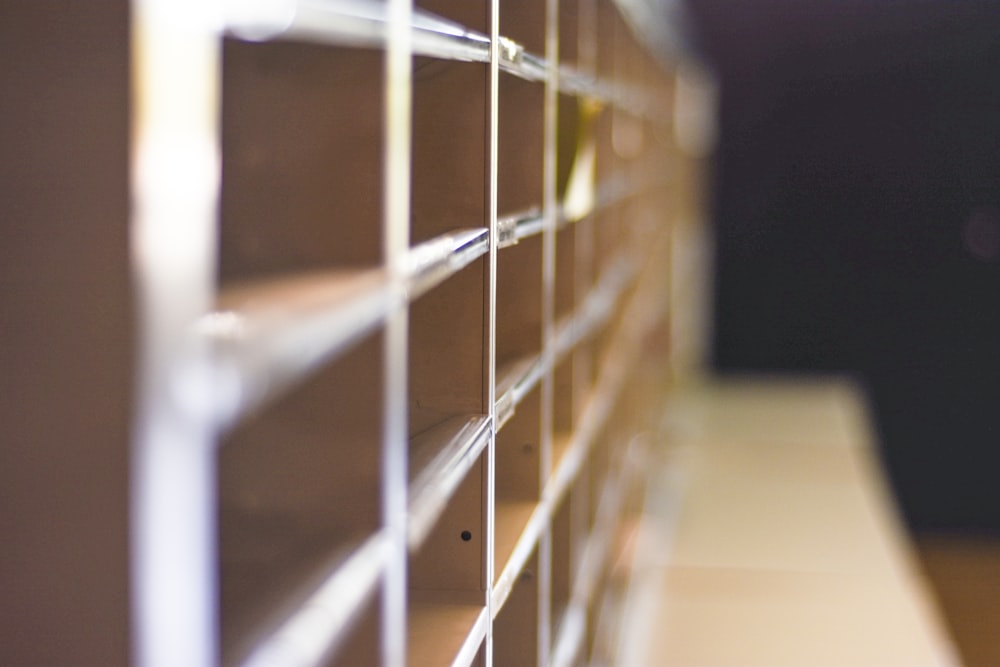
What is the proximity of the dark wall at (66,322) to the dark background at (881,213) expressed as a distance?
7.34m

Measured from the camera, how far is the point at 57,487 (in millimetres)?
801

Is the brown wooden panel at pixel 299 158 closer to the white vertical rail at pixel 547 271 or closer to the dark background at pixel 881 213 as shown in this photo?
the white vertical rail at pixel 547 271

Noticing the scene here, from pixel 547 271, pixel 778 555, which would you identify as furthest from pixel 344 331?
pixel 778 555

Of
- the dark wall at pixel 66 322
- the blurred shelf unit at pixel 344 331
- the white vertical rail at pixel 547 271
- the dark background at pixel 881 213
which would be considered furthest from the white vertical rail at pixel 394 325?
the dark background at pixel 881 213

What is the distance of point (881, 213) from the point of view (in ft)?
26.1

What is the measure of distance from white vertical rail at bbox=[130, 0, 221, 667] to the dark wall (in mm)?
15

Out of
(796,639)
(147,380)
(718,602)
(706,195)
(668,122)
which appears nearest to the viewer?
(147,380)

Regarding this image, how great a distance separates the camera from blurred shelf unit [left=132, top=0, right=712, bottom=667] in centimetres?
76

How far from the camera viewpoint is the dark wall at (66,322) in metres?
0.77

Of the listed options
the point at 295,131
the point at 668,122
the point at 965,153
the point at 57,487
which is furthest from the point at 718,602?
the point at 965,153

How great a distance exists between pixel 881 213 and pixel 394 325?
7.17 m

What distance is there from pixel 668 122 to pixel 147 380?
592cm

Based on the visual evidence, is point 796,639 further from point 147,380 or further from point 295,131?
point 147,380

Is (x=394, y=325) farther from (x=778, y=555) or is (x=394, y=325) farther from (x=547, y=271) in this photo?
(x=778, y=555)
